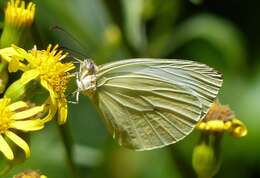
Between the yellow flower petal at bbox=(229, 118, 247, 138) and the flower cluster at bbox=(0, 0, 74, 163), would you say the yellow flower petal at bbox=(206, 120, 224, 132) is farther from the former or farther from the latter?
the flower cluster at bbox=(0, 0, 74, 163)

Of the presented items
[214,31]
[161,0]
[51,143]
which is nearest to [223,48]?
[214,31]

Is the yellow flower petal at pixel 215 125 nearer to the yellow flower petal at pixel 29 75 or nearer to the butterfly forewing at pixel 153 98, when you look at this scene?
the butterfly forewing at pixel 153 98

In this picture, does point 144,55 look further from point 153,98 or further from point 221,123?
point 221,123

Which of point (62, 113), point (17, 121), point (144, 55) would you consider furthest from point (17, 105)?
point (144, 55)

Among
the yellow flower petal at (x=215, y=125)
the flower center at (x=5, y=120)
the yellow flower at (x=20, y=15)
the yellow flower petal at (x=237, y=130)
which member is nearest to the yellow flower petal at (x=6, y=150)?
the flower center at (x=5, y=120)

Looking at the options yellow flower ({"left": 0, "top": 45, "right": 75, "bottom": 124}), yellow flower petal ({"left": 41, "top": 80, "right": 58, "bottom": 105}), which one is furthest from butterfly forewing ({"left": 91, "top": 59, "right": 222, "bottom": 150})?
yellow flower petal ({"left": 41, "top": 80, "right": 58, "bottom": 105})

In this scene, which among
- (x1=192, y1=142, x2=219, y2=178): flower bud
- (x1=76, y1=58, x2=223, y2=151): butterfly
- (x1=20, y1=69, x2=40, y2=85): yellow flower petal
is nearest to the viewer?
(x1=20, y1=69, x2=40, y2=85): yellow flower petal
